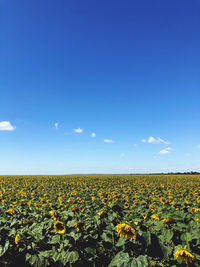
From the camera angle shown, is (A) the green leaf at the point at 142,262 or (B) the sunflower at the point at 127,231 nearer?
(A) the green leaf at the point at 142,262

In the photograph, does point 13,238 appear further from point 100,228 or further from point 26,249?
point 100,228

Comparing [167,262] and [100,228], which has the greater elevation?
Answer: [100,228]

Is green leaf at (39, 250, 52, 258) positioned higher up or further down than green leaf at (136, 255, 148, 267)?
further down

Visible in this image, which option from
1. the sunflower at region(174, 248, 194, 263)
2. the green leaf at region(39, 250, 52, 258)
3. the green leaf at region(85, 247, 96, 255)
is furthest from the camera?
the green leaf at region(39, 250, 52, 258)

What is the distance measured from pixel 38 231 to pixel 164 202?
4.81 meters

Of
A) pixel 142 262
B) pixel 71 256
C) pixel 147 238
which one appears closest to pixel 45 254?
pixel 71 256

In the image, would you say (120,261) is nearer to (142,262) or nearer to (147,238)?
(142,262)

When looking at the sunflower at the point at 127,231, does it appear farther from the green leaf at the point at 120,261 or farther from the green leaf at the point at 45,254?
the green leaf at the point at 45,254

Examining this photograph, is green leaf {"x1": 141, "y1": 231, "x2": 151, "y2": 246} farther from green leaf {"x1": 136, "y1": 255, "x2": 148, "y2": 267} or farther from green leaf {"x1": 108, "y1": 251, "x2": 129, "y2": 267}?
green leaf {"x1": 108, "y1": 251, "x2": 129, "y2": 267}

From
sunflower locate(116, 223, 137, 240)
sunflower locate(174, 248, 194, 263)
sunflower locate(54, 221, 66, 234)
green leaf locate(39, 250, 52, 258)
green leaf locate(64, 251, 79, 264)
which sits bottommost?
green leaf locate(39, 250, 52, 258)

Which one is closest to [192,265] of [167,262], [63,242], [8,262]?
[167,262]

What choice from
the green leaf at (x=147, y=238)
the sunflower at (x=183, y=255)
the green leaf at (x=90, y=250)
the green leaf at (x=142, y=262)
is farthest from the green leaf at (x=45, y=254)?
the sunflower at (x=183, y=255)

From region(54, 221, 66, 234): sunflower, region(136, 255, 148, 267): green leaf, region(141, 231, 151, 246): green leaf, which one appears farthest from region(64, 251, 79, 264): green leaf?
region(141, 231, 151, 246): green leaf

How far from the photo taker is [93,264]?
3072mm
